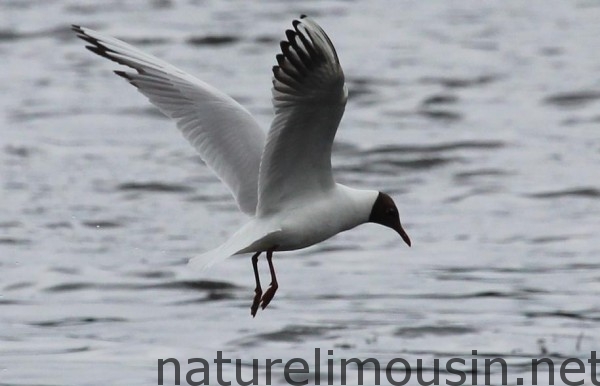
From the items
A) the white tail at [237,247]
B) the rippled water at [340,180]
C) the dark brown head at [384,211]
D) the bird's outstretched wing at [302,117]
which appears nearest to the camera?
the bird's outstretched wing at [302,117]

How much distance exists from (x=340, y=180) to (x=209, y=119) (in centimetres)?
712

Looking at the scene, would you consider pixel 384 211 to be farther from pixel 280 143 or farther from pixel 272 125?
pixel 272 125

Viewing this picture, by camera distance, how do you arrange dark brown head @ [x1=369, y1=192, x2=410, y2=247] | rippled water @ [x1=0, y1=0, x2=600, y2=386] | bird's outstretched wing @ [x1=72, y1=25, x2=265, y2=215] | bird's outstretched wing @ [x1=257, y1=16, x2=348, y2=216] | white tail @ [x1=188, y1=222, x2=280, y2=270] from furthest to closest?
rippled water @ [x1=0, y1=0, x2=600, y2=386] → bird's outstretched wing @ [x1=72, y1=25, x2=265, y2=215] → dark brown head @ [x1=369, y1=192, x2=410, y2=247] → white tail @ [x1=188, y1=222, x2=280, y2=270] → bird's outstretched wing @ [x1=257, y1=16, x2=348, y2=216]

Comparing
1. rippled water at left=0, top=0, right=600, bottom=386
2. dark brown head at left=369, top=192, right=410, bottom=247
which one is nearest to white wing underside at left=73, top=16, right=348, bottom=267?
dark brown head at left=369, top=192, right=410, bottom=247

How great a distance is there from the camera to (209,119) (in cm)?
861

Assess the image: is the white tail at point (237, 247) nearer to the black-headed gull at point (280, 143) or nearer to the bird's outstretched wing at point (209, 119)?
the black-headed gull at point (280, 143)

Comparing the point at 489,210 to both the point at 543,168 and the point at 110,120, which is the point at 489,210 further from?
the point at 110,120

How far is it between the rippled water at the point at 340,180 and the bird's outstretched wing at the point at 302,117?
63.0 inches

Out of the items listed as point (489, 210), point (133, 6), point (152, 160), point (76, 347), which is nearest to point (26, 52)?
point (133, 6)

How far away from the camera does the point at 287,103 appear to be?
7.38m

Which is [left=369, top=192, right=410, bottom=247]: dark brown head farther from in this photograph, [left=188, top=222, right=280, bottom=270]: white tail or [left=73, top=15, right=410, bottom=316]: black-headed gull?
[left=188, top=222, right=280, bottom=270]: white tail

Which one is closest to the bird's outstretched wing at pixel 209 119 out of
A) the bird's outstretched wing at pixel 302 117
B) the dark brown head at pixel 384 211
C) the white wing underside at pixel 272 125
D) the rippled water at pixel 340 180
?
the white wing underside at pixel 272 125

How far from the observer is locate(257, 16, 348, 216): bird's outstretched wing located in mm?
7160

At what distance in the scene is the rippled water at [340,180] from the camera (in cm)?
1025
